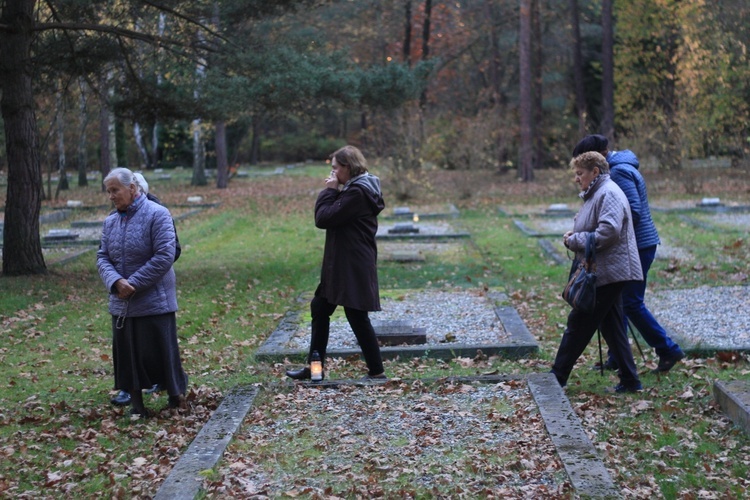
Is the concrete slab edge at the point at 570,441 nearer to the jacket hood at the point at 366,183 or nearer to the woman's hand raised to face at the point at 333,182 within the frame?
the jacket hood at the point at 366,183

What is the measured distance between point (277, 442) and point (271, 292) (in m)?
6.81

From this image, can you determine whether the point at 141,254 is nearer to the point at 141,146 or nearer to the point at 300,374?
the point at 300,374

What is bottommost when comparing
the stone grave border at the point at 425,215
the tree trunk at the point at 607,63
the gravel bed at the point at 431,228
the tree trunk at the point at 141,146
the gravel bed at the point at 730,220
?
the gravel bed at the point at 431,228

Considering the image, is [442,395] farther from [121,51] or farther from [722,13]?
[722,13]

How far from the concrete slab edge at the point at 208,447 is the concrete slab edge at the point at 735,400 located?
3.11 meters

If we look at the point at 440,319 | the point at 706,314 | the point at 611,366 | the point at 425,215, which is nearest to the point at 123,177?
the point at 611,366

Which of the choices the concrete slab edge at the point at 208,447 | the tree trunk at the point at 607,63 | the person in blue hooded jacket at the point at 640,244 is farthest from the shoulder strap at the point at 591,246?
the tree trunk at the point at 607,63

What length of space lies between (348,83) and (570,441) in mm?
10091

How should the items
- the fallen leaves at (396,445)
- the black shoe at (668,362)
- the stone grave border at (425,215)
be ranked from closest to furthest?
the fallen leaves at (396,445)
the black shoe at (668,362)
the stone grave border at (425,215)

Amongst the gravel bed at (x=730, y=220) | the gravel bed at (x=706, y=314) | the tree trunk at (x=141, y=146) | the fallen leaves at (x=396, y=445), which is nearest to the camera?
the fallen leaves at (x=396, y=445)

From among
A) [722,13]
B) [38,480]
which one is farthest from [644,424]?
[722,13]

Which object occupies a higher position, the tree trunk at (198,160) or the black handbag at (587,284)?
the tree trunk at (198,160)

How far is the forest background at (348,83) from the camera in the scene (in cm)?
1402

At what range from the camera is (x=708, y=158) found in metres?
28.8
